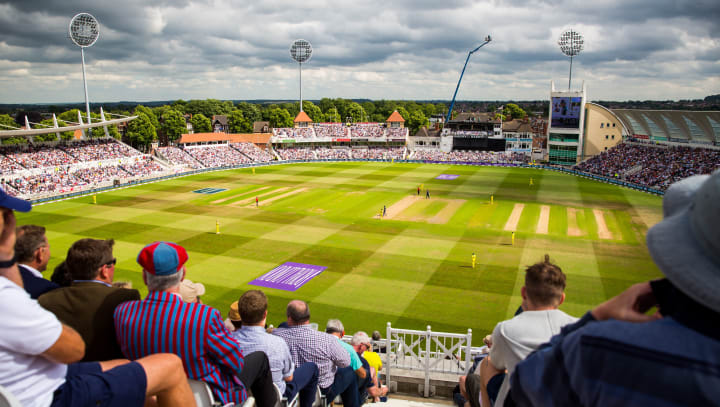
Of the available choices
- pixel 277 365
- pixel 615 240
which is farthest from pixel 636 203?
pixel 277 365

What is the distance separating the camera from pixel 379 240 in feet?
91.5

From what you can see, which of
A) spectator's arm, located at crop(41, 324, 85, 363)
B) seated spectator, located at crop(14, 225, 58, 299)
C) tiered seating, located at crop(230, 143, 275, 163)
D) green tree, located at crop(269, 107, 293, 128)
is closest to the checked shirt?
seated spectator, located at crop(14, 225, 58, 299)

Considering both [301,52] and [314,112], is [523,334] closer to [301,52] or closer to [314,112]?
[301,52]

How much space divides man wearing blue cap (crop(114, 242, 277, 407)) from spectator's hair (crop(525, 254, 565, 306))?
8.25ft

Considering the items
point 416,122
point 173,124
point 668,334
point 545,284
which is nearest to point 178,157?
point 173,124

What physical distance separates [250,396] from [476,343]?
1265 centimetres

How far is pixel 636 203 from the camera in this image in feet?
128

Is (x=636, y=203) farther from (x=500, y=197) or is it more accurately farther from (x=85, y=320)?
(x=85, y=320)

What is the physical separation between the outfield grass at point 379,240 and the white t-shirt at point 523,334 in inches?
525

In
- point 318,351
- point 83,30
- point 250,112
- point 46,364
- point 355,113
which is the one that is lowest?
point 318,351

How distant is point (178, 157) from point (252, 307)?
210ft

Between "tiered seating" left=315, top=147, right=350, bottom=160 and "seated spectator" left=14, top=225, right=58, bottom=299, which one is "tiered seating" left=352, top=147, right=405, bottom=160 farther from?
"seated spectator" left=14, top=225, right=58, bottom=299

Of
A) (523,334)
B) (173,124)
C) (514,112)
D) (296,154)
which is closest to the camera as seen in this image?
(523,334)

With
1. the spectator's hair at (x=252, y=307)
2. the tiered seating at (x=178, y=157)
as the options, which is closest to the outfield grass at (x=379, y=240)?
the spectator's hair at (x=252, y=307)
